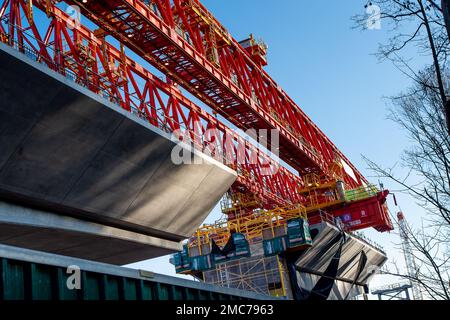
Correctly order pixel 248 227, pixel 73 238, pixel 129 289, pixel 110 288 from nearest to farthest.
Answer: pixel 110 288 < pixel 129 289 < pixel 73 238 < pixel 248 227

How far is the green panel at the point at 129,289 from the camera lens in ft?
36.7

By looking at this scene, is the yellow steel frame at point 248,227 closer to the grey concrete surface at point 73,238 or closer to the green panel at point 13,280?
the grey concrete surface at point 73,238

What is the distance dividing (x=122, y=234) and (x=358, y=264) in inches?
1575

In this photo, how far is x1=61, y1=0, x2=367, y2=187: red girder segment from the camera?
28969 mm

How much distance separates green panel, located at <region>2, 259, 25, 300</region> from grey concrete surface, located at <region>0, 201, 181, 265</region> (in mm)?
13757

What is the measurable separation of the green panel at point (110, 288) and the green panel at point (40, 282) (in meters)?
1.29

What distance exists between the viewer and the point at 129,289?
37.3 feet

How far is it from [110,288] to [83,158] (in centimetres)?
1338

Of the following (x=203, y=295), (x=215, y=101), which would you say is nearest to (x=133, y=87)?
(x=215, y=101)

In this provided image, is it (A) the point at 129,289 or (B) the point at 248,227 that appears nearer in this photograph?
(A) the point at 129,289

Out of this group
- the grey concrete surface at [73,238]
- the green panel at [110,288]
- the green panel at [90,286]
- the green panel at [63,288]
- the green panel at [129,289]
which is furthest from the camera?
the grey concrete surface at [73,238]

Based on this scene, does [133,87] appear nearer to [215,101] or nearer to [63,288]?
[215,101]

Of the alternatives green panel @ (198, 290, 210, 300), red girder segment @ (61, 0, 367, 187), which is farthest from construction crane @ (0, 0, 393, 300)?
green panel @ (198, 290, 210, 300)

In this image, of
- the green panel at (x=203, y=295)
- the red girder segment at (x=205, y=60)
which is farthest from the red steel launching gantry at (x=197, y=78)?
the green panel at (x=203, y=295)
